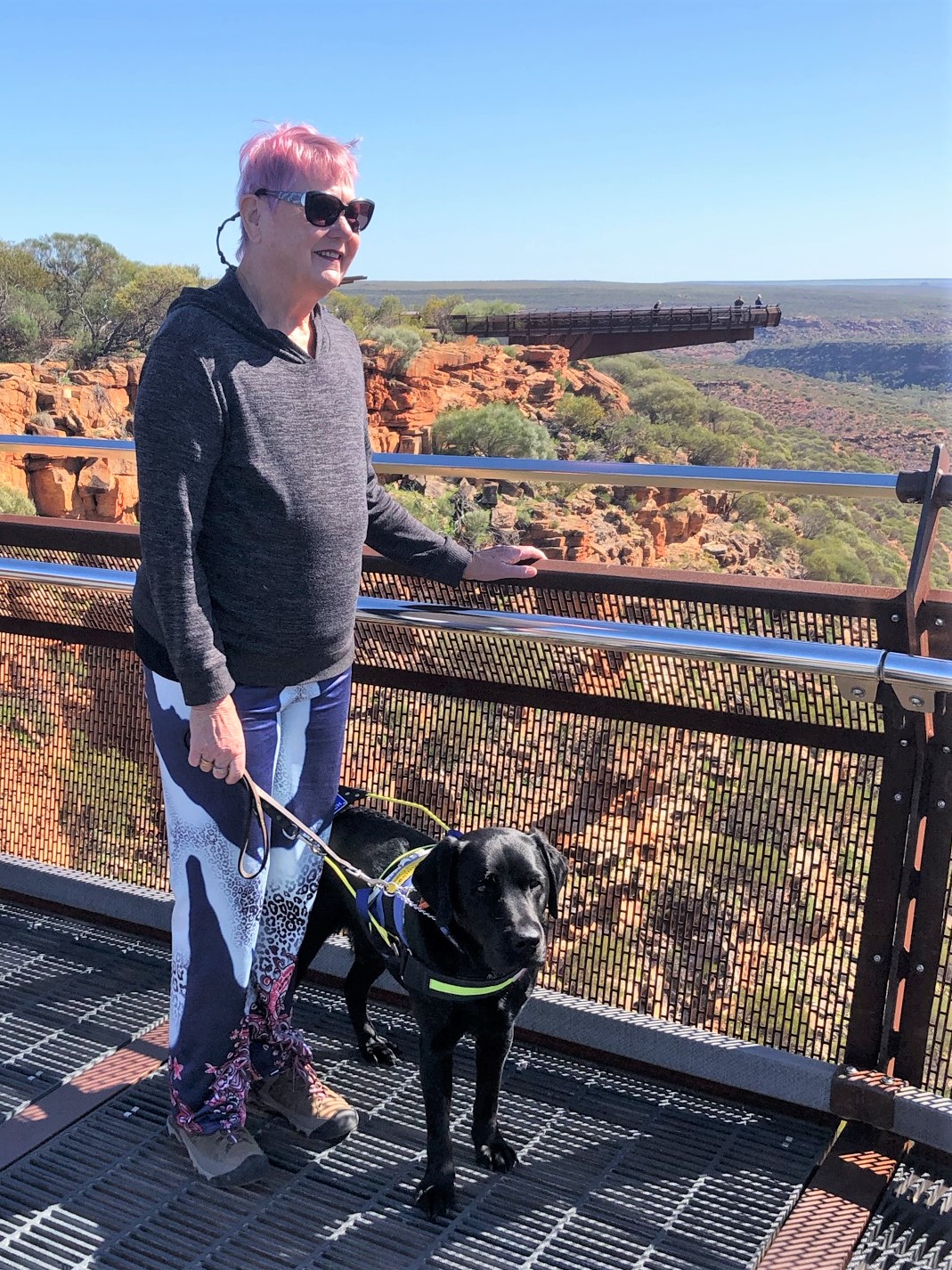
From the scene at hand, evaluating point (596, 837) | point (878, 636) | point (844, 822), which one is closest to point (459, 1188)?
point (596, 837)

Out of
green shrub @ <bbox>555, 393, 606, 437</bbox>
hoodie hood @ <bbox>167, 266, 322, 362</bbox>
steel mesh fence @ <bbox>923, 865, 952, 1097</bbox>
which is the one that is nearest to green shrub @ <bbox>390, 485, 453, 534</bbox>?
green shrub @ <bbox>555, 393, 606, 437</bbox>

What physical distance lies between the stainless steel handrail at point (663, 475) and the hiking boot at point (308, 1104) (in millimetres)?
1570

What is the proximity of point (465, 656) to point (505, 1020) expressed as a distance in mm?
949

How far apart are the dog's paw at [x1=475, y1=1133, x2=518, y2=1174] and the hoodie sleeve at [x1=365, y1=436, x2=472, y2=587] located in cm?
132

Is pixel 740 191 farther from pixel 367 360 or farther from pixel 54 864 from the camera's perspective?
pixel 54 864

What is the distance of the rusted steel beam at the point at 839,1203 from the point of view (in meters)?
2.56

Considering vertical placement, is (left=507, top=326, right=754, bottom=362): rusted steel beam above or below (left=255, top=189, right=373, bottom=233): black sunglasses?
above

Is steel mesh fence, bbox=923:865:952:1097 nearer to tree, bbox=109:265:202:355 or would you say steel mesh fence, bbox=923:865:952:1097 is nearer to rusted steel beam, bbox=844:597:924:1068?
rusted steel beam, bbox=844:597:924:1068

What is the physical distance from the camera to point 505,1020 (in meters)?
2.80

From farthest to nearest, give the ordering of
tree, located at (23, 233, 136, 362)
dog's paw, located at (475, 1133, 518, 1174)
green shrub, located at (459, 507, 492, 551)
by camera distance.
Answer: tree, located at (23, 233, 136, 362) → green shrub, located at (459, 507, 492, 551) → dog's paw, located at (475, 1133, 518, 1174)

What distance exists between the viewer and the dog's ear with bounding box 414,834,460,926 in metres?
2.69

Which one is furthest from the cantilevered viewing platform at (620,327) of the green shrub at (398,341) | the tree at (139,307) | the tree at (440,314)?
the tree at (139,307)

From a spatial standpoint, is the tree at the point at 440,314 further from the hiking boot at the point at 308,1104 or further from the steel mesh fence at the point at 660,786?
the hiking boot at the point at 308,1104

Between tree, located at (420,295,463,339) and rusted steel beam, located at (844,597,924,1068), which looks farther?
tree, located at (420,295,463,339)
